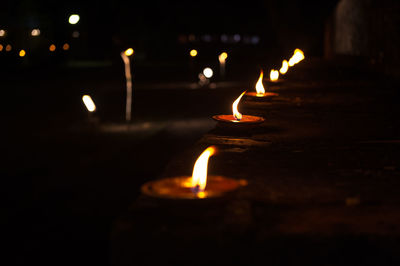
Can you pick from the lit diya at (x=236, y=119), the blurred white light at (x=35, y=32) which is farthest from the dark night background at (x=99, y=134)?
the blurred white light at (x=35, y=32)

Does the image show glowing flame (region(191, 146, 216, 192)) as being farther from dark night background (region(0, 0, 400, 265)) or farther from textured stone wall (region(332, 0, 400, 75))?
textured stone wall (region(332, 0, 400, 75))

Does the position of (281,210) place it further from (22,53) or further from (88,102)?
(22,53)

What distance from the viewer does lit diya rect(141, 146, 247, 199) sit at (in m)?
2.25

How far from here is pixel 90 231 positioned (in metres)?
6.77

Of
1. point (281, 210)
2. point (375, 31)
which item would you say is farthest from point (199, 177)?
point (375, 31)

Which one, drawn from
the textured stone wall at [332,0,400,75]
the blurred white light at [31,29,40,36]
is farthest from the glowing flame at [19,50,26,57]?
the textured stone wall at [332,0,400,75]

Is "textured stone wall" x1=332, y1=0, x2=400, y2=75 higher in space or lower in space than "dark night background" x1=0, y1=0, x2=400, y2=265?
higher

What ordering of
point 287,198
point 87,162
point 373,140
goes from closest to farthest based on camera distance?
point 287,198 → point 373,140 → point 87,162

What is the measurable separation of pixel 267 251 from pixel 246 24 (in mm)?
75035

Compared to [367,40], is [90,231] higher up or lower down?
lower down

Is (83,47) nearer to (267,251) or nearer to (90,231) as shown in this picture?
(90,231)

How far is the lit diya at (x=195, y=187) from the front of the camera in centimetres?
225

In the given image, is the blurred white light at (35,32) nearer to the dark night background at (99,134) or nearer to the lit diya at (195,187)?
the dark night background at (99,134)

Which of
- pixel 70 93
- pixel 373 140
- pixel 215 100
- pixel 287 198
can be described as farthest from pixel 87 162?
pixel 70 93
